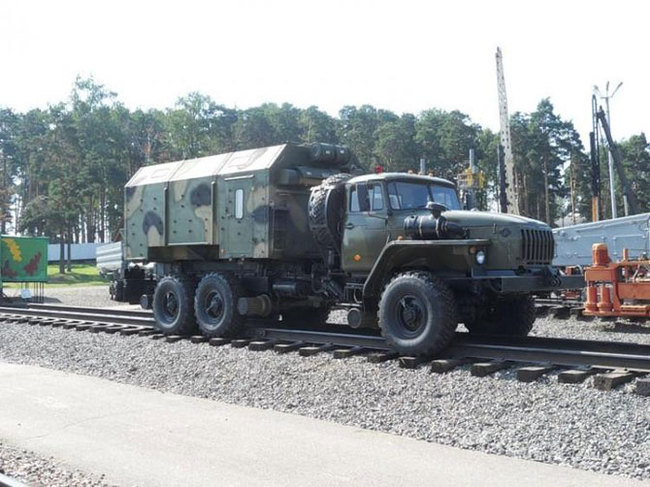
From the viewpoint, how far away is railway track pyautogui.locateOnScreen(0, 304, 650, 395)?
777 centimetres

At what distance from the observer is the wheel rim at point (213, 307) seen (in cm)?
1304

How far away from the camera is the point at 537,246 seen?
31.7 ft

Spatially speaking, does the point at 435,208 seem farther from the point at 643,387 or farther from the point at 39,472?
the point at 39,472

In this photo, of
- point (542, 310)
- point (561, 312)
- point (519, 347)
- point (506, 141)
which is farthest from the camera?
point (506, 141)

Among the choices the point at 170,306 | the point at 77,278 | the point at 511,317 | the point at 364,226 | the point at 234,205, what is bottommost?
the point at 511,317

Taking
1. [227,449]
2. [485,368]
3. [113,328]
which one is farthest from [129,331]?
[227,449]

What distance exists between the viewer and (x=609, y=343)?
9320 millimetres

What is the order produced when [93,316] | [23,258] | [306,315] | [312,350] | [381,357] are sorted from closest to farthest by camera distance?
[381,357], [312,350], [306,315], [93,316], [23,258]

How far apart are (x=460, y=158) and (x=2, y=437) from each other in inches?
2447

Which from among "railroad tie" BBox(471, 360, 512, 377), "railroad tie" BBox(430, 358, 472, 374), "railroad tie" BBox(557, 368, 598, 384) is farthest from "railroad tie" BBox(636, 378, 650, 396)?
"railroad tie" BBox(430, 358, 472, 374)

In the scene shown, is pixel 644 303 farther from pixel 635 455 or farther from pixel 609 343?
pixel 635 455

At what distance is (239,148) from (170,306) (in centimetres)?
5344

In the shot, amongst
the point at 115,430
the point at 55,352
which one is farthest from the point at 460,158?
the point at 115,430

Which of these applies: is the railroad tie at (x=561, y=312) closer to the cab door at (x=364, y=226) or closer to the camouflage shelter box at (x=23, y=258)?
the cab door at (x=364, y=226)
